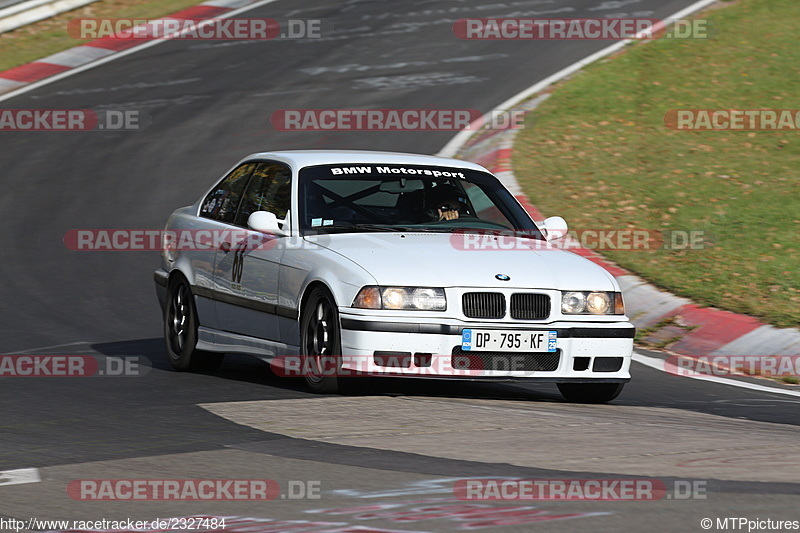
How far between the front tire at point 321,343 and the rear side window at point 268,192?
1.02 meters

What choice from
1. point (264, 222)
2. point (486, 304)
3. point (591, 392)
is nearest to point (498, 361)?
point (486, 304)

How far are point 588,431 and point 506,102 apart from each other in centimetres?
1379

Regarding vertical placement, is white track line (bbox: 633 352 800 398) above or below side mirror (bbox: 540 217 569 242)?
below

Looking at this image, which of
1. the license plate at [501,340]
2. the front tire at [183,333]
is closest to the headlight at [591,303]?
the license plate at [501,340]

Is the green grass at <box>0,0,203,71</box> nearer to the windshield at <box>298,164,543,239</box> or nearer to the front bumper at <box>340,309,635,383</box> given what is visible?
the windshield at <box>298,164,543,239</box>

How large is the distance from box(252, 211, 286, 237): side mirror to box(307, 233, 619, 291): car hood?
30 cm

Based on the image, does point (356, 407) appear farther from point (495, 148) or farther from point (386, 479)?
point (495, 148)

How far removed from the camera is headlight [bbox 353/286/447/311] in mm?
8281

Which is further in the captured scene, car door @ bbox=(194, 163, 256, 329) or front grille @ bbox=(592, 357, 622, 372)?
car door @ bbox=(194, 163, 256, 329)

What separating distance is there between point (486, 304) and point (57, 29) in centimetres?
1988

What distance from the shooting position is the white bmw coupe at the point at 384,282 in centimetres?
830

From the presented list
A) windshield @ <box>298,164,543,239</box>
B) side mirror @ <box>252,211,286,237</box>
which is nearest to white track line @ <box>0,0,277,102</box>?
windshield @ <box>298,164,543,239</box>

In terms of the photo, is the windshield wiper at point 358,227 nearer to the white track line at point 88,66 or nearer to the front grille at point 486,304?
the front grille at point 486,304

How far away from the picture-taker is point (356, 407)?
8.07 meters
